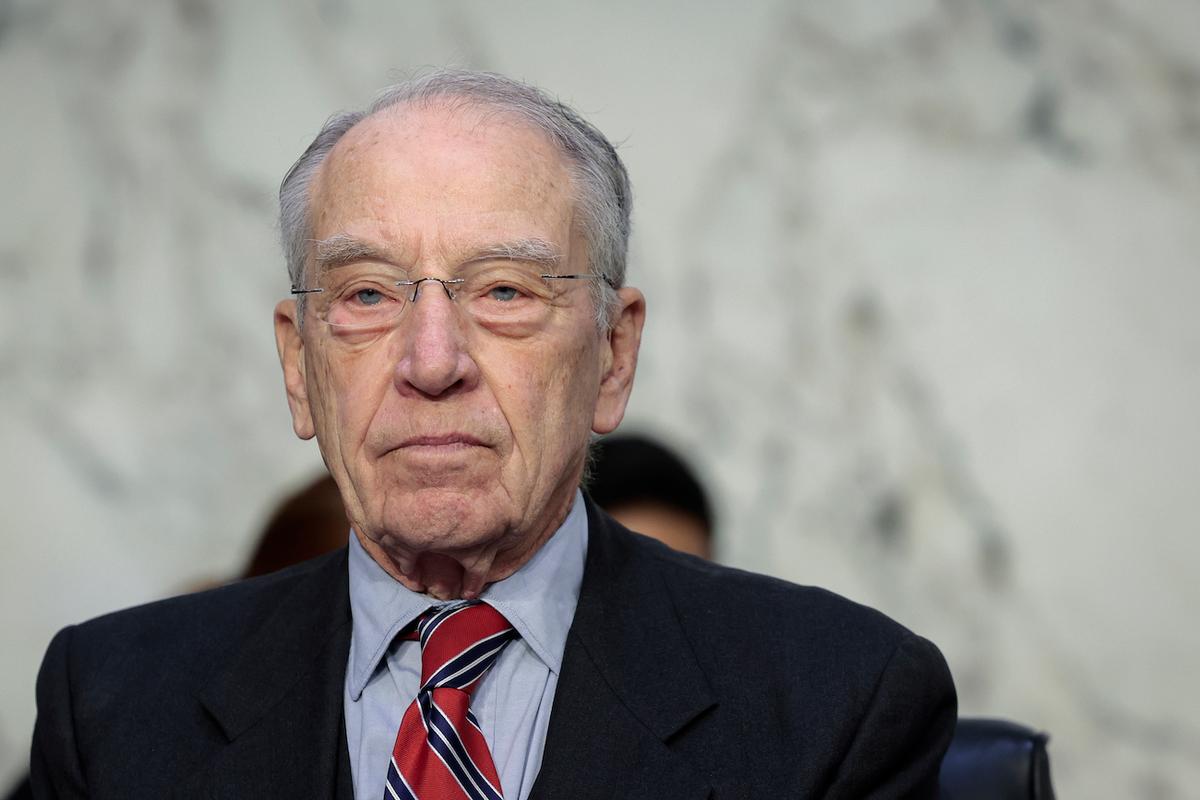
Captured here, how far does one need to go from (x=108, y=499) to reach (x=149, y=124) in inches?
35.6

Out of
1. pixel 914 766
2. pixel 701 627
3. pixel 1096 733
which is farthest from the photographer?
pixel 1096 733

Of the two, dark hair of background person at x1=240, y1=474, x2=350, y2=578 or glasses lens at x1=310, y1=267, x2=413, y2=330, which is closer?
glasses lens at x1=310, y1=267, x2=413, y2=330

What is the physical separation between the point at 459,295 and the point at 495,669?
0.47 m

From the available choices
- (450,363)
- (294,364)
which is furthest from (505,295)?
(294,364)

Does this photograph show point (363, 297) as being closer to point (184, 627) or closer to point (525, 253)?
point (525, 253)

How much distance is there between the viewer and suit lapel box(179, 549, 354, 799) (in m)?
1.95

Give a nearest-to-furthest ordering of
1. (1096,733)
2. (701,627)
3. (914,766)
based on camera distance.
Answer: (914,766) < (701,627) < (1096,733)

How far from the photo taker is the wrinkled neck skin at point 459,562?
1.98m

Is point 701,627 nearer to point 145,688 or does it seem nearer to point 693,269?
point 145,688

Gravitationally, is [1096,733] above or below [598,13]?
below

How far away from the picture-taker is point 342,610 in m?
2.11

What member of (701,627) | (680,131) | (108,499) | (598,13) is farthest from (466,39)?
(701,627)

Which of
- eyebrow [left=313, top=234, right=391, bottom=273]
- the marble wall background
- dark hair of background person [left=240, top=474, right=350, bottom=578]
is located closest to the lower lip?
eyebrow [left=313, top=234, right=391, bottom=273]

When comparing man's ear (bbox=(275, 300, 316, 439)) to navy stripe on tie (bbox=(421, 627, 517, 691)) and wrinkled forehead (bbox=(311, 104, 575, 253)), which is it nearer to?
wrinkled forehead (bbox=(311, 104, 575, 253))
